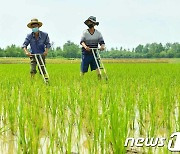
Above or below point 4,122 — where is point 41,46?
above

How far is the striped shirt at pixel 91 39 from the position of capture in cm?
666

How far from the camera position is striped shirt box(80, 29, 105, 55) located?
21.9 ft

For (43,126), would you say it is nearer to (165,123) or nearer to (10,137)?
(10,137)

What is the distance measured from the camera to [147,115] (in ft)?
9.80

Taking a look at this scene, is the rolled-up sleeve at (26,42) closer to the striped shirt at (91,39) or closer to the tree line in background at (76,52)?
the striped shirt at (91,39)

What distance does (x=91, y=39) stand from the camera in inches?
263

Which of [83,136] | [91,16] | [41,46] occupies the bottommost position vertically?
[83,136]

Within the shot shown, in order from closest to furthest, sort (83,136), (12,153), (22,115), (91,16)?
1. (12,153)
2. (83,136)
3. (22,115)
4. (91,16)

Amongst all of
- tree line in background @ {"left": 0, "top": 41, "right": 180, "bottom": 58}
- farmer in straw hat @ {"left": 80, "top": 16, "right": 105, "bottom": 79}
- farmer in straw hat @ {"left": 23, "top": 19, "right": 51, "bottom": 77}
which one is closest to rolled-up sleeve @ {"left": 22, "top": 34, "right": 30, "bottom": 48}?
farmer in straw hat @ {"left": 23, "top": 19, "right": 51, "bottom": 77}

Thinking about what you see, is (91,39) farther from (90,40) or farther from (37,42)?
(37,42)

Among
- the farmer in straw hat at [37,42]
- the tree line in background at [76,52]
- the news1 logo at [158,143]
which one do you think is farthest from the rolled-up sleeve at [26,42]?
the tree line in background at [76,52]

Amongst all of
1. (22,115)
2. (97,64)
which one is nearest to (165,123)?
(22,115)

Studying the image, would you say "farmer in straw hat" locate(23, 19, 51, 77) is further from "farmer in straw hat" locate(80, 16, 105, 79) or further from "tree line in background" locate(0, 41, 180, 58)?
"tree line in background" locate(0, 41, 180, 58)

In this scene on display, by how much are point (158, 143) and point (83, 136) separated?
0.65 m
